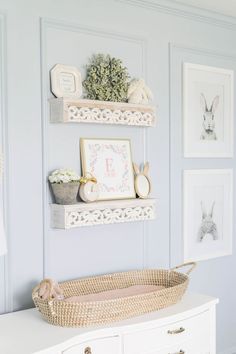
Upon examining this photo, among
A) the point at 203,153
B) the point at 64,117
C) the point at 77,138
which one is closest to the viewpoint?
the point at 64,117

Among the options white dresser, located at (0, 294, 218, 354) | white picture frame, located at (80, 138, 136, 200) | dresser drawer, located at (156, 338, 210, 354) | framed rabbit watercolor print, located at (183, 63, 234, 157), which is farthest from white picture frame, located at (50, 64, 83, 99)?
dresser drawer, located at (156, 338, 210, 354)

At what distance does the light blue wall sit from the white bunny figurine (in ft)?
0.49

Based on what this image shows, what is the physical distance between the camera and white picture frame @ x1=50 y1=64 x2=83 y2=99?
2.72 meters

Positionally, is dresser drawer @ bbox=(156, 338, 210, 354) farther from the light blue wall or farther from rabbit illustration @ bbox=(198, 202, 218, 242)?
rabbit illustration @ bbox=(198, 202, 218, 242)

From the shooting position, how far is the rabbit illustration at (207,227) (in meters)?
3.54

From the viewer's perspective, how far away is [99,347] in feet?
7.63

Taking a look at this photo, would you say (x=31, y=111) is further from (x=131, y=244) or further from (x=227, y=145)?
(x=227, y=145)

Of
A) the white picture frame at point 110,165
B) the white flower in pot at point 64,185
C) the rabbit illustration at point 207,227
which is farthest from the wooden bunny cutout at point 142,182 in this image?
the rabbit illustration at point 207,227

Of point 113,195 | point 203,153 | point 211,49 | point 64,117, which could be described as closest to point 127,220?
point 113,195

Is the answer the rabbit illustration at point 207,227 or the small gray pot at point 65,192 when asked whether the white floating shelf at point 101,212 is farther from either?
the rabbit illustration at point 207,227

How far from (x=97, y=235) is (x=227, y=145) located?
1.31 m

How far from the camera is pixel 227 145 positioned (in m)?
3.71

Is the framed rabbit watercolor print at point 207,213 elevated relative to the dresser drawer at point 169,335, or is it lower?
elevated

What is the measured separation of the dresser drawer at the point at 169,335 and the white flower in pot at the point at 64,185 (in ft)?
2.46
